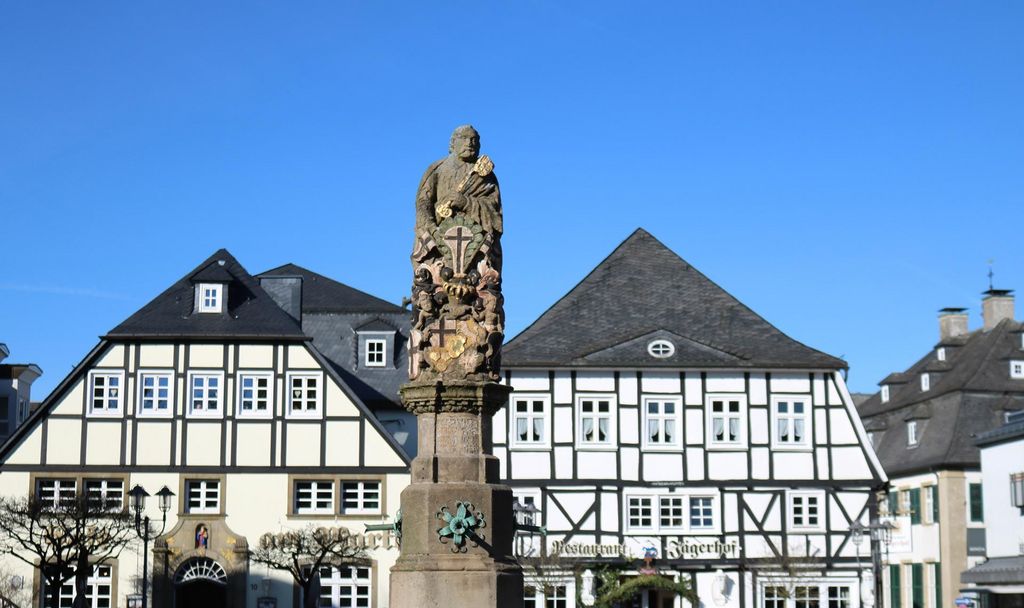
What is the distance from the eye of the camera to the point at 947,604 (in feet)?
142

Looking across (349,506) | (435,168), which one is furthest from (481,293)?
(349,506)

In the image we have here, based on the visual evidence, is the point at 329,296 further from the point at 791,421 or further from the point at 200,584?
the point at 791,421

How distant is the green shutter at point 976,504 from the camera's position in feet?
145

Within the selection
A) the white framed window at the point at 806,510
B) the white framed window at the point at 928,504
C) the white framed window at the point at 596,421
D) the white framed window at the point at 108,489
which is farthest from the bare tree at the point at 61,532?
the white framed window at the point at 928,504

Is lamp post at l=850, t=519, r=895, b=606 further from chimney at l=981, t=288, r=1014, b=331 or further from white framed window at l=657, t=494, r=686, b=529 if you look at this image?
chimney at l=981, t=288, r=1014, b=331

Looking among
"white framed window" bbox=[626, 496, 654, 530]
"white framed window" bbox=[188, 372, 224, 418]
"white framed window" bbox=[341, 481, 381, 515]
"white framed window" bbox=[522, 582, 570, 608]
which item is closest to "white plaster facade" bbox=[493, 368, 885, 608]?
"white framed window" bbox=[626, 496, 654, 530]

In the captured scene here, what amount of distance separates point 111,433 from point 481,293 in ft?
94.7

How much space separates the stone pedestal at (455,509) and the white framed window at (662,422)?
28.9 m

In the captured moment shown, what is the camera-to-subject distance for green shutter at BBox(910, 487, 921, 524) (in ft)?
153

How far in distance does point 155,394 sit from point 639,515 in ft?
45.2

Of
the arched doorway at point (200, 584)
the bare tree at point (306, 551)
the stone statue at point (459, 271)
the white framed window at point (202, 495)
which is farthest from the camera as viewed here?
the white framed window at point (202, 495)

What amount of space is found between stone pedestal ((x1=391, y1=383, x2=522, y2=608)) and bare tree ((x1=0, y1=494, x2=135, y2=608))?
22.0 metres

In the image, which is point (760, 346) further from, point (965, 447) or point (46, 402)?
point (46, 402)

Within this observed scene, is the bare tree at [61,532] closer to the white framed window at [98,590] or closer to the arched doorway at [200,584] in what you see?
the white framed window at [98,590]
